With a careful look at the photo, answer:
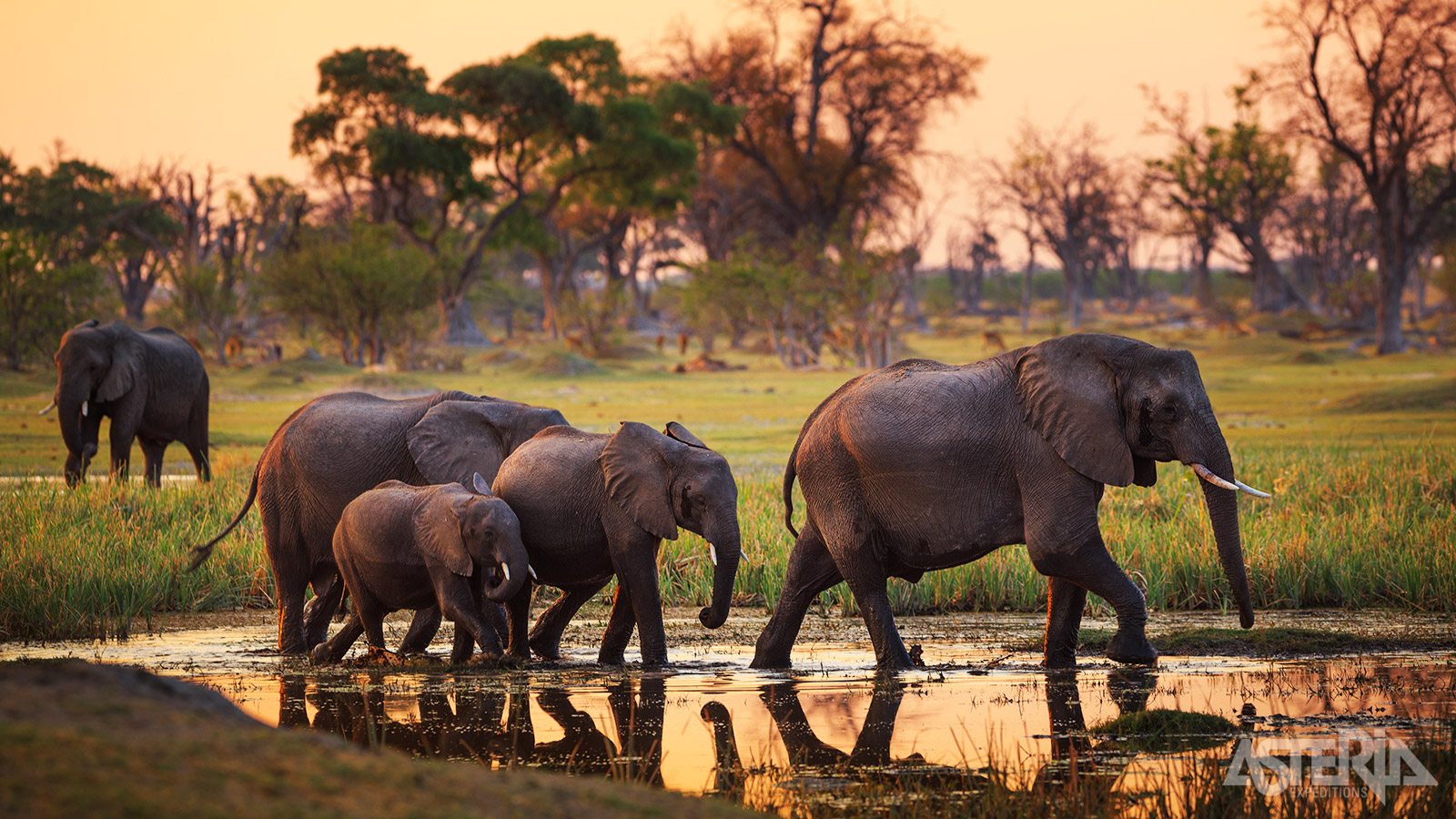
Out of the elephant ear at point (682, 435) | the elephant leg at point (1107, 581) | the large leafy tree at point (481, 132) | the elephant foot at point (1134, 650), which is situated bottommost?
the elephant foot at point (1134, 650)

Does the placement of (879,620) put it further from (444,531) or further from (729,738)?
(444,531)

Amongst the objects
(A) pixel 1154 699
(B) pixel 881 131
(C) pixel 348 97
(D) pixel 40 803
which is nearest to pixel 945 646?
(A) pixel 1154 699

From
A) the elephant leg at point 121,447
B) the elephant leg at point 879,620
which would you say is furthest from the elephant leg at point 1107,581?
the elephant leg at point 121,447

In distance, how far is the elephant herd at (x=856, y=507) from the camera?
6457mm

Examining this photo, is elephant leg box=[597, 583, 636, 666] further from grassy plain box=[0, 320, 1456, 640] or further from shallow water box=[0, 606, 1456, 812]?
grassy plain box=[0, 320, 1456, 640]

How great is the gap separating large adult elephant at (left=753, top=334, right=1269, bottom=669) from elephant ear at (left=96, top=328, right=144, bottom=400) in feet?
31.4

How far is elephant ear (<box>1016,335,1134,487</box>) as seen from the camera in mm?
6402

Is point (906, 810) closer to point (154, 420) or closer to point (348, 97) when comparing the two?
point (154, 420)

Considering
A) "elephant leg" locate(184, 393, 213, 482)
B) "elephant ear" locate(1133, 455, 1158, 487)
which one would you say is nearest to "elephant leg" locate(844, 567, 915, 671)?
"elephant ear" locate(1133, 455, 1158, 487)

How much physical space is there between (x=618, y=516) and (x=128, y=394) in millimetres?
9393

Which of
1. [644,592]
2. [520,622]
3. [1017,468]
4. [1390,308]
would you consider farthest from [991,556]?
[1390,308]

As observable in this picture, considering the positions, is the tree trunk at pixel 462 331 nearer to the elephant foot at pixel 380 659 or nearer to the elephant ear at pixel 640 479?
the elephant foot at pixel 380 659

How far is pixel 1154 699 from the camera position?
18.9 ft

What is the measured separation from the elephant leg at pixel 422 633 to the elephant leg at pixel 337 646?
0.77 ft
